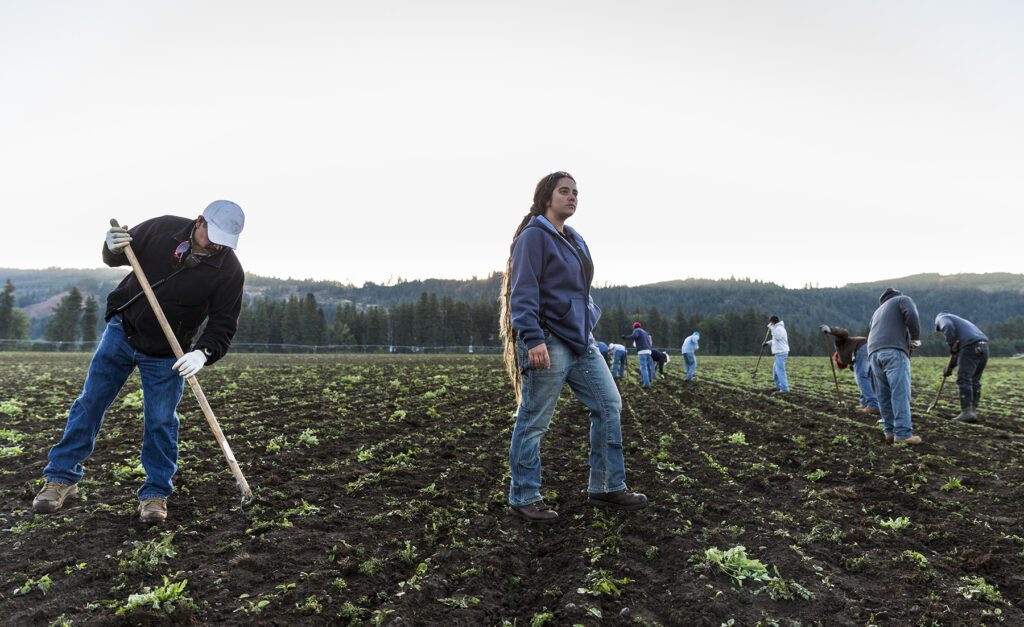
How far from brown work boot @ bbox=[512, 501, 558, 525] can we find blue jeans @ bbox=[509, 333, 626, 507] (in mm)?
40

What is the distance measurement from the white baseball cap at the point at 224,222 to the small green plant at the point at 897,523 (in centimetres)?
595

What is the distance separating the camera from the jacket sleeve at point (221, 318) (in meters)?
4.90

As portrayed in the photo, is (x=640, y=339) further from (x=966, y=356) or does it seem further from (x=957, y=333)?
(x=966, y=356)

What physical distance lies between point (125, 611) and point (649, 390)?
16.8 meters

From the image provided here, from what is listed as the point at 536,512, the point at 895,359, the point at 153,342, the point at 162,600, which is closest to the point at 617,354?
the point at 895,359

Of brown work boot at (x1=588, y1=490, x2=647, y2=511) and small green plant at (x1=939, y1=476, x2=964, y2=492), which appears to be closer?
brown work boot at (x1=588, y1=490, x2=647, y2=511)

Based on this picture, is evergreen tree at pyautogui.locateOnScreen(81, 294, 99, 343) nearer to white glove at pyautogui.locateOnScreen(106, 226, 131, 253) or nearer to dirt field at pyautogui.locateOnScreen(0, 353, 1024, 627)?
dirt field at pyautogui.locateOnScreen(0, 353, 1024, 627)

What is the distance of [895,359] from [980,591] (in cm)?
623

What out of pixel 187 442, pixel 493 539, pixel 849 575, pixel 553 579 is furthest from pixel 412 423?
pixel 849 575

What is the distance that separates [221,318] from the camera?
501 centimetres

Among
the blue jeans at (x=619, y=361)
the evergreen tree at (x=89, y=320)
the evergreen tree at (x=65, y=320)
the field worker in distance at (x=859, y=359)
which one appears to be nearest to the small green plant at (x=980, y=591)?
the field worker in distance at (x=859, y=359)

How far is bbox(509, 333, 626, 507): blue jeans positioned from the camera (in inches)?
185

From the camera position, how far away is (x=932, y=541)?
445 centimetres

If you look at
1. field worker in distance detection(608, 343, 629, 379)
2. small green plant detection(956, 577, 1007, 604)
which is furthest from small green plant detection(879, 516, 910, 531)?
field worker in distance detection(608, 343, 629, 379)
